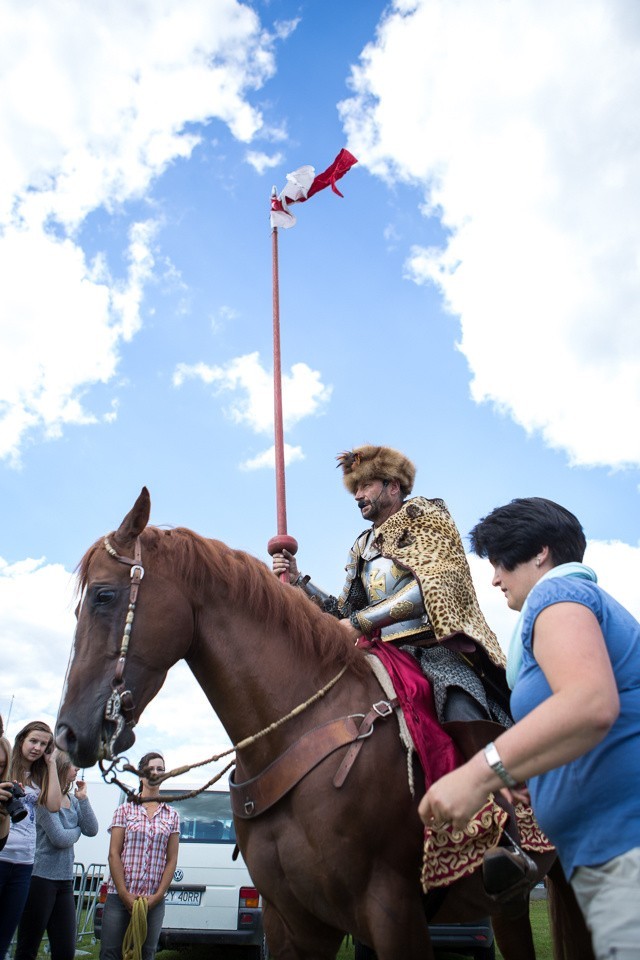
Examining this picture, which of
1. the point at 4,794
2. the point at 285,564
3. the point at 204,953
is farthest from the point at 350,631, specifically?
the point at 204,953

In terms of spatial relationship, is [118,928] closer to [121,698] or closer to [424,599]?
[121,698]

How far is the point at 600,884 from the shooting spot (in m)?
1.84

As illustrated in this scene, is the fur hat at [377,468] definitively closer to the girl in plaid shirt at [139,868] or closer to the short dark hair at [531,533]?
the short dark hair at [531,533]

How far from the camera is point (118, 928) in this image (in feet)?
22.8

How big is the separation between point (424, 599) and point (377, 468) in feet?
4.55

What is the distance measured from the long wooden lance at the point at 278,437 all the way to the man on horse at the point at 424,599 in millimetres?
77

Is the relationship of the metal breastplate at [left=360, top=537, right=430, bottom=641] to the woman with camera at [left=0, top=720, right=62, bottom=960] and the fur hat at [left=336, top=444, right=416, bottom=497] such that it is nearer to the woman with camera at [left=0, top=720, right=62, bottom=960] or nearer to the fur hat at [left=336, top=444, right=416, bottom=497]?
the fur hat at [left=336, top=444, right=416, bottom=497]

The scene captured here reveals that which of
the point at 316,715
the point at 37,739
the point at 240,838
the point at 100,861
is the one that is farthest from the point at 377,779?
the point at 100,861

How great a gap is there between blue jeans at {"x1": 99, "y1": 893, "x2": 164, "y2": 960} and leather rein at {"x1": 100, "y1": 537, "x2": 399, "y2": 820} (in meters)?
4.23

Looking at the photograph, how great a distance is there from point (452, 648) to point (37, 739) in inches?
166

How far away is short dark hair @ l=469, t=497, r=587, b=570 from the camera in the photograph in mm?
2422

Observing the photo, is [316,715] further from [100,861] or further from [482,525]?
[100,861]

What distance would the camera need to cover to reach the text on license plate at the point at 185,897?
888 cm

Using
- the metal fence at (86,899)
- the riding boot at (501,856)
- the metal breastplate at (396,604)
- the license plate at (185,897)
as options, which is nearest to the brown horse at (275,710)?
the riding boot at (501,856)
